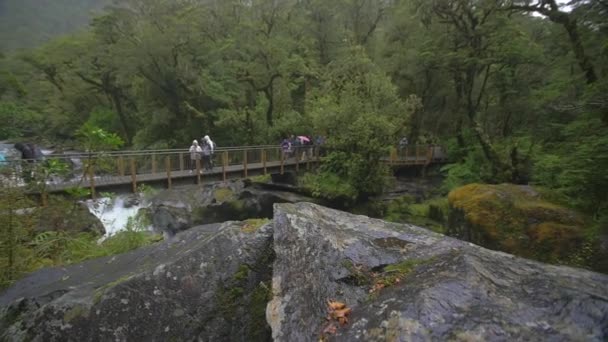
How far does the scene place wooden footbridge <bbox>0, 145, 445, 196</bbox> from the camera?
8055mm

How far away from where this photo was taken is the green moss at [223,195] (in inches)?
671

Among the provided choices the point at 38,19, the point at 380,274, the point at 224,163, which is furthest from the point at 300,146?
the point at 38,19

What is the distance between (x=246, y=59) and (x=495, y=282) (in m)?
22.9

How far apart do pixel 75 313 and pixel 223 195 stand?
1485cm

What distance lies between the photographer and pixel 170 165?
12.2m

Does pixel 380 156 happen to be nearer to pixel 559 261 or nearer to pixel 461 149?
pixel 461 149

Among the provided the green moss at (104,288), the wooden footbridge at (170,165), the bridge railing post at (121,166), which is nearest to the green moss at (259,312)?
the green moss at (104,288)

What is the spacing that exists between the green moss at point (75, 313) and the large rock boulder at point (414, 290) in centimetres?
145

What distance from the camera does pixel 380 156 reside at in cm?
1645

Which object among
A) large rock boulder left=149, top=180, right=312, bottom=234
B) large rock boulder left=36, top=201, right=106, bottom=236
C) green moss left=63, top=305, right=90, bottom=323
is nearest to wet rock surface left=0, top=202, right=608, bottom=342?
green moss left=63, top=305, right=90, bottom=323

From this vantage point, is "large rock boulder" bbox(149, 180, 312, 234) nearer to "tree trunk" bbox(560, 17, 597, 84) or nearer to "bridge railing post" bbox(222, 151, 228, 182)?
"bridge railing post" bbox(222, 151, 228, 182)

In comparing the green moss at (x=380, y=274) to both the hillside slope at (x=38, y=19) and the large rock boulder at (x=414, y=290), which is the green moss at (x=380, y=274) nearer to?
the large rock boulder at (x=414, y=290)

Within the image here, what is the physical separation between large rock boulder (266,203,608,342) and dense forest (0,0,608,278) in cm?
514

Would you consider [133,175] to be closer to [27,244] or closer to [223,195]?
[27,244]
